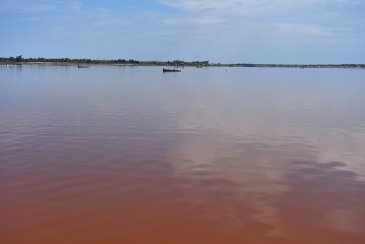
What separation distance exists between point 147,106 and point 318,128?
1316 centimetres

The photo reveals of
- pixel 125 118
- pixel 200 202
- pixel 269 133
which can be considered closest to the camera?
pixel 200 202

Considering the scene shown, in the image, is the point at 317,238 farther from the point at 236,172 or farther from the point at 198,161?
the point at 198,161

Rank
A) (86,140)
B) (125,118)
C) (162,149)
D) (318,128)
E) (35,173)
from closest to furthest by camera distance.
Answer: (35,173) < (162,149) < (86,140) < (318,128) < (125,118)

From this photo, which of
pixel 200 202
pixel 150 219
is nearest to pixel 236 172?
pixel 200 202

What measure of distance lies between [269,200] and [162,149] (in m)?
6.18

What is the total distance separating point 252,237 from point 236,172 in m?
4.59

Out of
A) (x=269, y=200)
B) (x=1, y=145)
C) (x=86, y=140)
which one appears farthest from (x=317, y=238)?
(x=1, y=145)

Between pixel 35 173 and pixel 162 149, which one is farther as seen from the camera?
pixel 162 149

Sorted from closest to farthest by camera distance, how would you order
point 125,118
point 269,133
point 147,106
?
point 269,133 → point 125,118 → point 147,106

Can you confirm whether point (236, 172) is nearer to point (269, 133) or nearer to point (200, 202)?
point (200, 202)

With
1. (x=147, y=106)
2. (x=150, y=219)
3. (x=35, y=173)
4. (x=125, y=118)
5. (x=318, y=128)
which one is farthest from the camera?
(x=147, y=106)

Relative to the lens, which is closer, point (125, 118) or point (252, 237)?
point (252, 237)

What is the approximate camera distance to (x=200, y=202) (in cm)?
1039

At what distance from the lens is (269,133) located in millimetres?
20172
